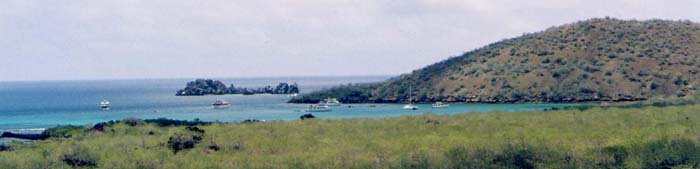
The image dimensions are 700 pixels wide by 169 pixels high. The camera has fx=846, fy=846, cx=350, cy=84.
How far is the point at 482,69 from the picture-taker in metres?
108

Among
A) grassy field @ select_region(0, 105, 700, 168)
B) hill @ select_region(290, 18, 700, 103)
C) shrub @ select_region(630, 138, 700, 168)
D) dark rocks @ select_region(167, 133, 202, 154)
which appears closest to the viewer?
shrub @ select_region(630, 138, 700, 168)

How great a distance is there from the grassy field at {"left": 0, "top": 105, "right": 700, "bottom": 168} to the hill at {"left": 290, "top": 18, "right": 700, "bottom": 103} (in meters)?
45.1

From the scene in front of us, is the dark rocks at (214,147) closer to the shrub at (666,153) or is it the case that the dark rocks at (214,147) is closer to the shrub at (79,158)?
the shrub at (79,158)

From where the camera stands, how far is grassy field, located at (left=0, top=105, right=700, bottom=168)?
2866cm

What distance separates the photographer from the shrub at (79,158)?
30.2m

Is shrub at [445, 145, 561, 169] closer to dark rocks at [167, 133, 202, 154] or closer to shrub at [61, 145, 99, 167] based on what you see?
dark rocks at [167, 133, 202, 154]

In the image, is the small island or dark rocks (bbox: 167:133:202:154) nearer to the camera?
dark rocks (bbox: 167:133:202:154)

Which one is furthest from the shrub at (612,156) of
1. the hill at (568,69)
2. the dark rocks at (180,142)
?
the hill at (568,69)

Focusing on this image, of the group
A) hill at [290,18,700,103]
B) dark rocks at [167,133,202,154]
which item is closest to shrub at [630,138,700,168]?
dark rocks at [167,133,202,154]

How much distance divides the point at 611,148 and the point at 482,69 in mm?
77864

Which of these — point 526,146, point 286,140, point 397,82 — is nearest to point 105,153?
point 286,140

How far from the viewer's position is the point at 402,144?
35.2 meters

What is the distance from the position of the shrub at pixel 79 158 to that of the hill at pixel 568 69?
6761 cm

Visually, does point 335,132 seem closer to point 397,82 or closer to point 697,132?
point 697,132
